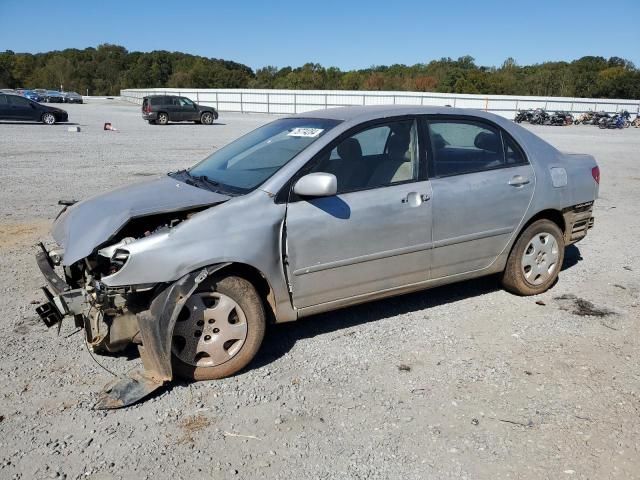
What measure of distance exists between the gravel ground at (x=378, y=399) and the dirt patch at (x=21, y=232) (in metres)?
1.30

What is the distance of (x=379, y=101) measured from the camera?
154 feet

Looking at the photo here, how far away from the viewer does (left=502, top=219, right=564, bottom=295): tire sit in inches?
187

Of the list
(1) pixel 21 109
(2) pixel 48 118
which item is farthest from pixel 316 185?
(1) pixel 21 109

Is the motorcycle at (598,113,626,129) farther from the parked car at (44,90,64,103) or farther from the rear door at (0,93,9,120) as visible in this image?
the parked car at (44,90,64,103)

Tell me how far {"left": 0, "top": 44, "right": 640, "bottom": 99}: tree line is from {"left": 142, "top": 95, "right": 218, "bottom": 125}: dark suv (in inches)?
1827

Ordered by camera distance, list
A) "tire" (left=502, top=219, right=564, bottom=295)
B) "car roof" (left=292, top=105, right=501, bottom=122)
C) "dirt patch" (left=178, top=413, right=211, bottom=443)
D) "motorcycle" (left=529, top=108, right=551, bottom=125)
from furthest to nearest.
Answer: "motorcycle" (left=529, top=108, right=551, bottom=125) < "tire" (left=502, top=219, right=564, bottom=295) < "car roof" (left=292, top=105, right=501, bottom=122) < "dirt patch" (left=178, top=413, right=211, bottom=443)

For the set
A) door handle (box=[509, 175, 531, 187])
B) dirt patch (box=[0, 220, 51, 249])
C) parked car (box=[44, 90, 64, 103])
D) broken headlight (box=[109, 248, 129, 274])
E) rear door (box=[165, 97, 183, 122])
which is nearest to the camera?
broken headlight (box=[109, 248, 129, 274])

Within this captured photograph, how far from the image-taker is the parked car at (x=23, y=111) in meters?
26.1

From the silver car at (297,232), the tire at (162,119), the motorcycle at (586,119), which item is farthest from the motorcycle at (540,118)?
the silver car at (297,232)

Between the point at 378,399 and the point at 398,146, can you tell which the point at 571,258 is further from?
the point at 378,399

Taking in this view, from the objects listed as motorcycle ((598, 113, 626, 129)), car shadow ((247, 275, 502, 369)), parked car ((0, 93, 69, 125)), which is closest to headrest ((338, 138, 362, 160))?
car shadow ((247, 275, 502, 369))

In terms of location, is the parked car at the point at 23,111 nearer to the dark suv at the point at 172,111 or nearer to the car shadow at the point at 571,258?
the dark suv at the point at 172,111

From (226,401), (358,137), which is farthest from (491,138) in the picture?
(226,401)

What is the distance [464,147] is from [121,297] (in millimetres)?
2933
